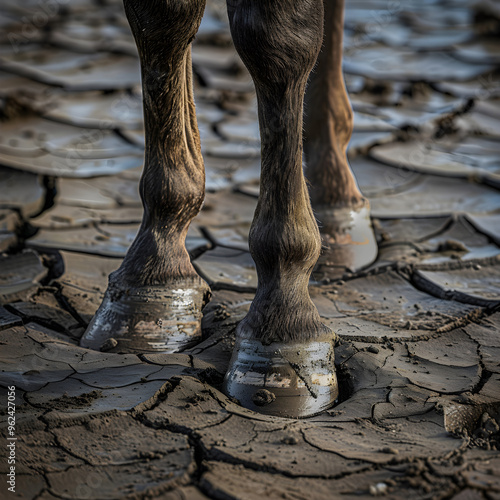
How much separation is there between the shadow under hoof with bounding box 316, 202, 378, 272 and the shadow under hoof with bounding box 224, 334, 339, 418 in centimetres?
86

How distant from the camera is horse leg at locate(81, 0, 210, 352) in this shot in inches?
69.6

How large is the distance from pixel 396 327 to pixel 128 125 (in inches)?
114

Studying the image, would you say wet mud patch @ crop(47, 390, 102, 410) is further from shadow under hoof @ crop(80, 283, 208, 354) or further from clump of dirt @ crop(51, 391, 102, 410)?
shadow under hoof @ crop(80, 283, 208, 354)

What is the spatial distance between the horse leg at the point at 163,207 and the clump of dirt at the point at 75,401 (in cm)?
26

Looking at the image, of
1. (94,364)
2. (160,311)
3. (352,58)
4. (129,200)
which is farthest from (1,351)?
(352,58)

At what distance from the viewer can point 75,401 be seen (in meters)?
1.54

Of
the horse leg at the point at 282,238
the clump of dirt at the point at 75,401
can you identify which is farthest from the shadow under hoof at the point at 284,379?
the clump of dirt at the point at 75,401

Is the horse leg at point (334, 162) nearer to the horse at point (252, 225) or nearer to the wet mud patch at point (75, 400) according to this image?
the horse at point (252, 225)

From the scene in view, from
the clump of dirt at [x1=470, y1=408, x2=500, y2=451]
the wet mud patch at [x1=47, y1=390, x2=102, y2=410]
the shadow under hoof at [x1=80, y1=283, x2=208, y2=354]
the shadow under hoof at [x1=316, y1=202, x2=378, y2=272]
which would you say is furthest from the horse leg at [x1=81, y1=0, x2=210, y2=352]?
the clump of dirt at [x1=470, y1=408, x2=500, y2=451]

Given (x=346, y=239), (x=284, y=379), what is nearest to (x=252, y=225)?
(x=284, y=379)

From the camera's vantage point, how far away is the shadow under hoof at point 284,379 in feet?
5.01

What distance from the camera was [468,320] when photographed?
2.03 meters

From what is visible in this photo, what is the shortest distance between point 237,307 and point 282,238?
0.59 m

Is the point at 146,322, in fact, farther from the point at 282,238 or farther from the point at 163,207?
the point at 282,238
